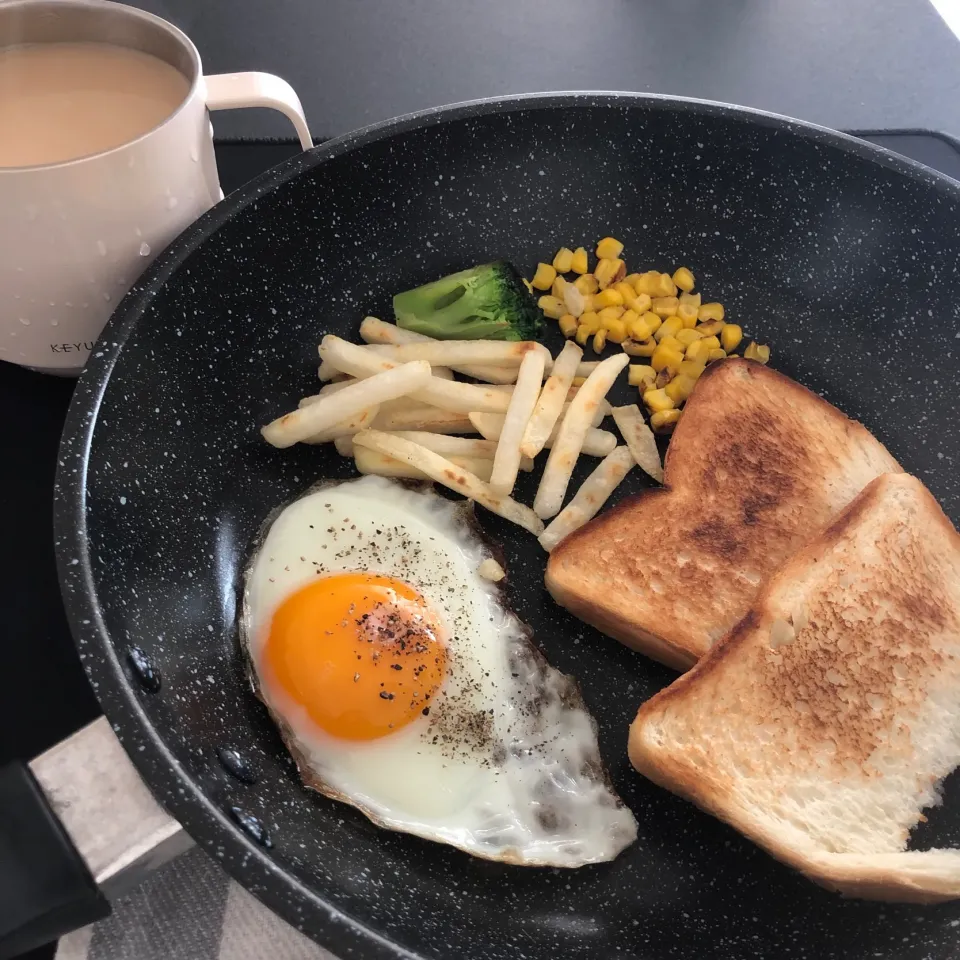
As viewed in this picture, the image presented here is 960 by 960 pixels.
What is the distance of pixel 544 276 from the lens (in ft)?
7.53

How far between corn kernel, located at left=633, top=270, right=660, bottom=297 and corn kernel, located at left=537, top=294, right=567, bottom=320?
0.21 m

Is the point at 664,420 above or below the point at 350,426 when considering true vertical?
above

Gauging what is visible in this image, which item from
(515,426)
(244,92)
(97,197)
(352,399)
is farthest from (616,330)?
(97,197)

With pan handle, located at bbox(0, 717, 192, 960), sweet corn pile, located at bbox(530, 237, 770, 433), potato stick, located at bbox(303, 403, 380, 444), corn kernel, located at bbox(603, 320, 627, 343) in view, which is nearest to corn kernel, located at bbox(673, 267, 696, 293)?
sweet corn pile, located at bbox(530, 237, 770, 433)

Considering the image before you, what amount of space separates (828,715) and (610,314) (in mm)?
1130

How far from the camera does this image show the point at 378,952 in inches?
47.6

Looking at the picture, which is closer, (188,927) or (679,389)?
(188,927)

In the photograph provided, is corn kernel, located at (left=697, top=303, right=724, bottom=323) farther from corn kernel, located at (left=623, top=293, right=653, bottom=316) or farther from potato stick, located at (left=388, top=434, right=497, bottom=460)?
potato stick, located at (left=388, top=434, right=497, bottom=460)

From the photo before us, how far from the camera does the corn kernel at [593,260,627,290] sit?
2.28 metres

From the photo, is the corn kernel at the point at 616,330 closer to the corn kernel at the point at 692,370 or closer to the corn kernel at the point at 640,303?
the corn kernel at the point at 640,303

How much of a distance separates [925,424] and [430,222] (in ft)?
4.58

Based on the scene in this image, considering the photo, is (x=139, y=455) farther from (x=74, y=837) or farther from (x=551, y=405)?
(x=551, y=405)

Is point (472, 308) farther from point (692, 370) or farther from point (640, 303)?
point (692, 370)

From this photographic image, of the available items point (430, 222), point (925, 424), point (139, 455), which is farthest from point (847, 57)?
point (139, 455)
